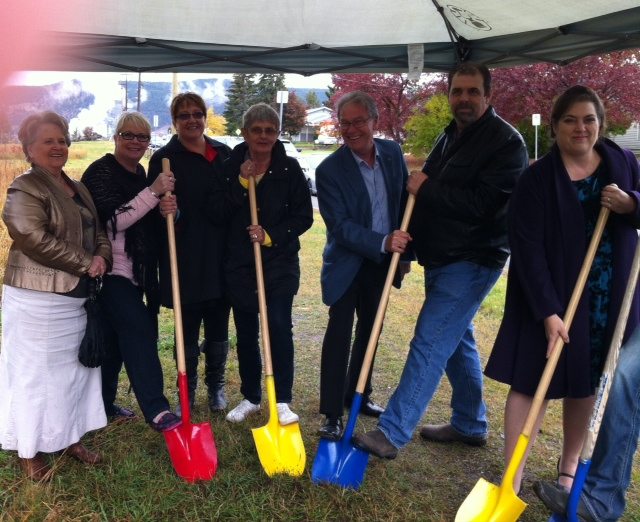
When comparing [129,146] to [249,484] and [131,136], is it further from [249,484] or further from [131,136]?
[249,484]

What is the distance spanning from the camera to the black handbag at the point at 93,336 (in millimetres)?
3066

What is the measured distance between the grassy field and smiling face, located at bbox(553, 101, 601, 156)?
182cm

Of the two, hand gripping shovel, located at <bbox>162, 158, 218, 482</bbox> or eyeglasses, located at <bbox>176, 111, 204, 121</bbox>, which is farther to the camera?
eyeglasses, located at <bbox>176, 111, 204, 121</bbox>

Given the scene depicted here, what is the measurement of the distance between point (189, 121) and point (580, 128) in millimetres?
2125

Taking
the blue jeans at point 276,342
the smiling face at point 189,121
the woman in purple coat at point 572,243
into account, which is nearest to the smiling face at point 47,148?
the smiling face at point 189,121

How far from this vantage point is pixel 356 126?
11.1 ft

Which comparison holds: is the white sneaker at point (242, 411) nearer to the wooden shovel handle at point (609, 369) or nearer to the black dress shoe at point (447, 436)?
the black dress shoe at point (447, 436)

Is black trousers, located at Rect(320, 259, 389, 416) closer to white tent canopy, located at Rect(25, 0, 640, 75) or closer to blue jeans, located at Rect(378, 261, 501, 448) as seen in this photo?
blue jeans, located at Rect(378, 261, 501, 448)

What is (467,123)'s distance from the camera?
10.4 feet

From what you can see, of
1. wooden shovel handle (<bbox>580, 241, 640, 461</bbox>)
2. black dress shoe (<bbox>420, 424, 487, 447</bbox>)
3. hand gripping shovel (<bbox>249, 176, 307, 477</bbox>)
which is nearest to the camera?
wooden shovel handle (<bbox>580, 241, 640, 461</bbox>)

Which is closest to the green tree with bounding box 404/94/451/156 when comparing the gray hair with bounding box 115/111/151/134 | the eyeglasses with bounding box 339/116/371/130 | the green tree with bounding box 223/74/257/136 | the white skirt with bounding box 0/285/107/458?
the eyeglasses with bounding box 339/116/371/130

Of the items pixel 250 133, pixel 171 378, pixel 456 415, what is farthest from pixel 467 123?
pixel 171 378

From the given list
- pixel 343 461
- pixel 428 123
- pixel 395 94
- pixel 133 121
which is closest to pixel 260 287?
pixel 343 461

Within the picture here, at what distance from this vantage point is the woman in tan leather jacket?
2861mm
